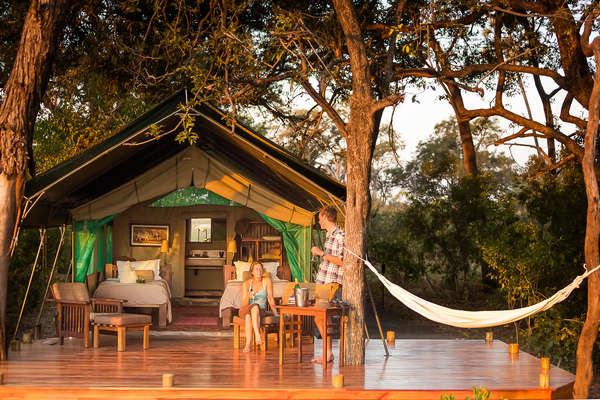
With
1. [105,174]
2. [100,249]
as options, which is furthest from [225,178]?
[100,249]

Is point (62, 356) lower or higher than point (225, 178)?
lower

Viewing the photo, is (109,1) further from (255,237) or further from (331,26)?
(255,237)

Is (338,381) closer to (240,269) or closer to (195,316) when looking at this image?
(195,316)

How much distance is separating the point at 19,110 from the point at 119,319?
7.25ft

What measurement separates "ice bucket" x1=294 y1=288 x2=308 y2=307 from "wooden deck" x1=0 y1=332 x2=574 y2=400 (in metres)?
0.55

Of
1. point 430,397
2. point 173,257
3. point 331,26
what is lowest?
point 430,397

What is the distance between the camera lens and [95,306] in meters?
7.97

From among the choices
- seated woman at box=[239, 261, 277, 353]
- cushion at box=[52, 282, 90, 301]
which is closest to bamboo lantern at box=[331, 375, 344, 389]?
seated woman at box=[239, 261, 277, 353]

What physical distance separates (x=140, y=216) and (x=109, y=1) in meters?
3.85

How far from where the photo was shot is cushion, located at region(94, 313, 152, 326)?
277 inches

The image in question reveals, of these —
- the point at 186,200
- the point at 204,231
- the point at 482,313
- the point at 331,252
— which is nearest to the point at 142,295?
the point at 186,200

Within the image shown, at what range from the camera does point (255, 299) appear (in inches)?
280

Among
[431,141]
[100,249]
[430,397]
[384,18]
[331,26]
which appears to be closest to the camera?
[430,397]

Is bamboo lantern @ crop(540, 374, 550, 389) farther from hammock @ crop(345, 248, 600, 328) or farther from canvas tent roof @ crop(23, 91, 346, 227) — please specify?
canvas tent roof @ crop(23, 91, 346, 227)
